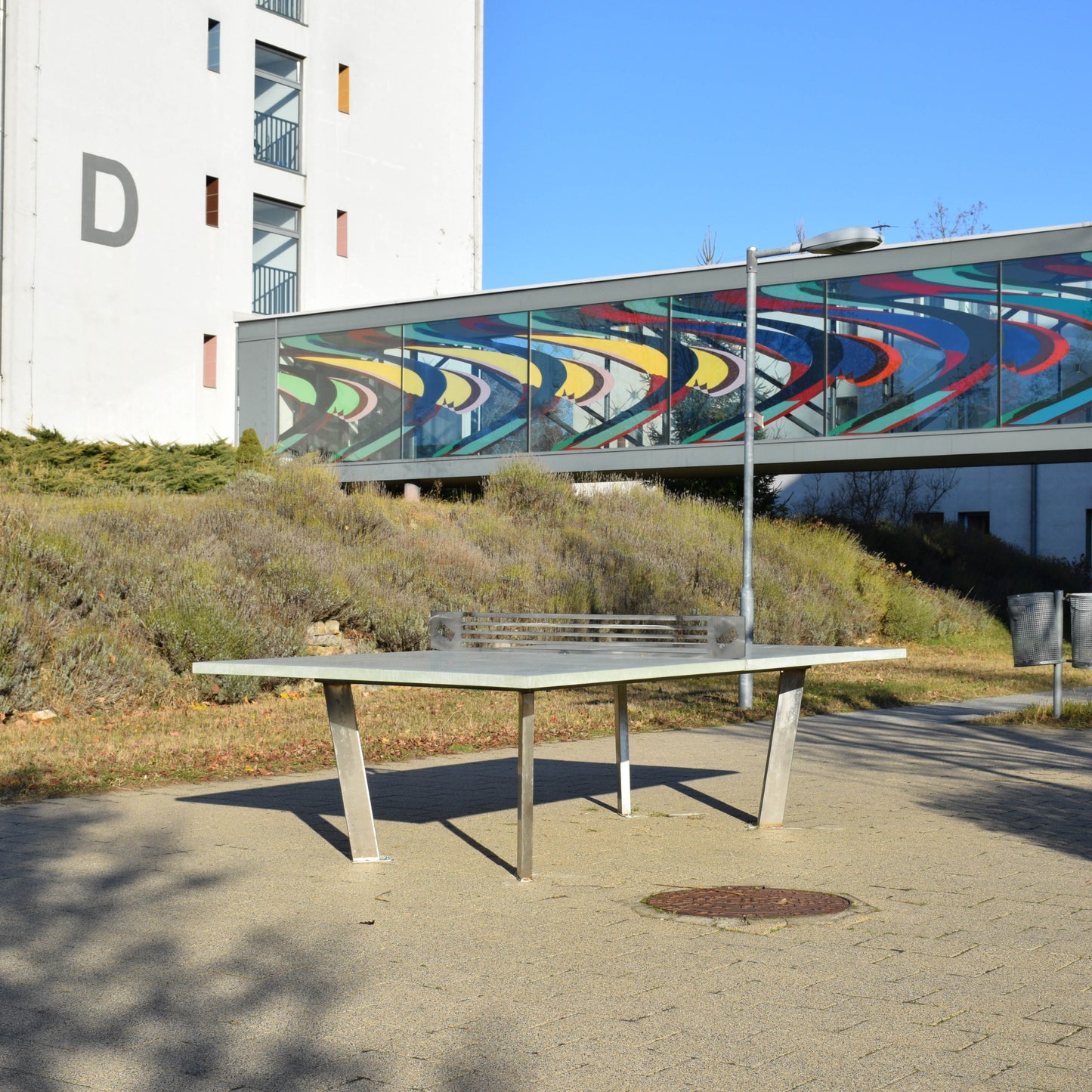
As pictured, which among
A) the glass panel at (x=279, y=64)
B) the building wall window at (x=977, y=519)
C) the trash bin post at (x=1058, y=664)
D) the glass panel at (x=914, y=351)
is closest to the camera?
the trash bin post at (x=1058, y=664)

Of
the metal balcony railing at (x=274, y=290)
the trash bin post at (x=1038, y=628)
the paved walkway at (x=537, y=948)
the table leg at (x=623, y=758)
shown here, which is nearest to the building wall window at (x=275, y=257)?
the metal balcony railing at (x=274, y=290)

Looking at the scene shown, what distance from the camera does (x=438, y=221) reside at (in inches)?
1518

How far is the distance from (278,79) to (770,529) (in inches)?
713

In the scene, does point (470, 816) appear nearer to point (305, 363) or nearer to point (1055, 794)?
point (1055, 794)

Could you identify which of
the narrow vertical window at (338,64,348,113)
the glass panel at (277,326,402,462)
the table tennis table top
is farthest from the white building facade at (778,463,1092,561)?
the table tennis table top

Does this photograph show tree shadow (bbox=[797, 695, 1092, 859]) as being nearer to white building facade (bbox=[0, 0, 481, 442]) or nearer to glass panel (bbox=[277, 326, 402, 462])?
A: glass panel (bbox=[277, 326, 402, 462])

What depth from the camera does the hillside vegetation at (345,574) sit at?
1323cm

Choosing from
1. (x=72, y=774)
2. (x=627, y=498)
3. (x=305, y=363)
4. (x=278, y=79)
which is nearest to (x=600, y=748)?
(x=72, y=774)

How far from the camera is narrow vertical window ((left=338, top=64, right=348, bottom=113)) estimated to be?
35250mm

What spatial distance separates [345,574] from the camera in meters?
17.3

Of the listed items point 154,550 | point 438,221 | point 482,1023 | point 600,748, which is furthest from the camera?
point 438,221

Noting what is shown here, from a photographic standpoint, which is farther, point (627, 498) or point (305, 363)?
point (305, 363)

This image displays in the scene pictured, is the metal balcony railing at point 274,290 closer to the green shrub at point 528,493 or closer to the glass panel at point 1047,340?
the green shrub at point 528,493

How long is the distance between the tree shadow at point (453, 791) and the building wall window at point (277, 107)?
2701cm
